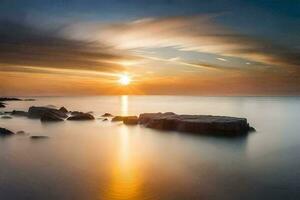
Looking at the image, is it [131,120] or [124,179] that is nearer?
[124,179]

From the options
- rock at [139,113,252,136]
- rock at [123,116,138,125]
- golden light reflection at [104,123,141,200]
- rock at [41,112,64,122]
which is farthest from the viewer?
rock at [41,112,64,122]

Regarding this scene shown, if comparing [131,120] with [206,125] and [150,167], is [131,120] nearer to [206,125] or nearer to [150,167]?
[206,125]

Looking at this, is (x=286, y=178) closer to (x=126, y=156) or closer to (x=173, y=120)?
(x=126, y=156)

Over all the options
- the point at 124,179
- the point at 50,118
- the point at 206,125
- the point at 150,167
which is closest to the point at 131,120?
the point at 50,118

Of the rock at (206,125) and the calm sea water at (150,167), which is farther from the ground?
the rock at (206,125)

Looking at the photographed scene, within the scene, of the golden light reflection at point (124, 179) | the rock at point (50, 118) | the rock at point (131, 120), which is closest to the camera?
the golden light reflection at point (124, 179)

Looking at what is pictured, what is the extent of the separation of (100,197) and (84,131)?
112 ft

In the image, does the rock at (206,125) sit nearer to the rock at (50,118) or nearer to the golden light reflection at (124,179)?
the golden light reflection at (124,179)

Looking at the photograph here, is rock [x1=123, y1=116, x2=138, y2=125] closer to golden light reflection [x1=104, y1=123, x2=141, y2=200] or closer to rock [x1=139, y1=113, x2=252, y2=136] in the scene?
rock [x1=139, y1=113, x2=252, y2=136]

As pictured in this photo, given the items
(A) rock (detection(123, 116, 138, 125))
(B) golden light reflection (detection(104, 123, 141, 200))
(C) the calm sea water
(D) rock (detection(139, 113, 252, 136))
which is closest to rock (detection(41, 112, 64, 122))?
(A) rock (detection(123, 116, 138, 125))

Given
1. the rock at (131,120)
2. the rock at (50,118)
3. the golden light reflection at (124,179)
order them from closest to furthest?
1. the golden light reflection at (124,179)
2. the rock at (131,120)
3. the rock at (50,118)

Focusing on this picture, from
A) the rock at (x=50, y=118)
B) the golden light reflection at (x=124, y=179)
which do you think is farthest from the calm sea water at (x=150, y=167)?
the rock at (x=50, y=118)

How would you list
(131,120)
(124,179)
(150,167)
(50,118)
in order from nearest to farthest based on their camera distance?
(124,179)
(150,167)
(131,120)
(50,118)

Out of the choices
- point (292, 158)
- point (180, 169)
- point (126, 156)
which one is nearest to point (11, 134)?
point (126, 156)
